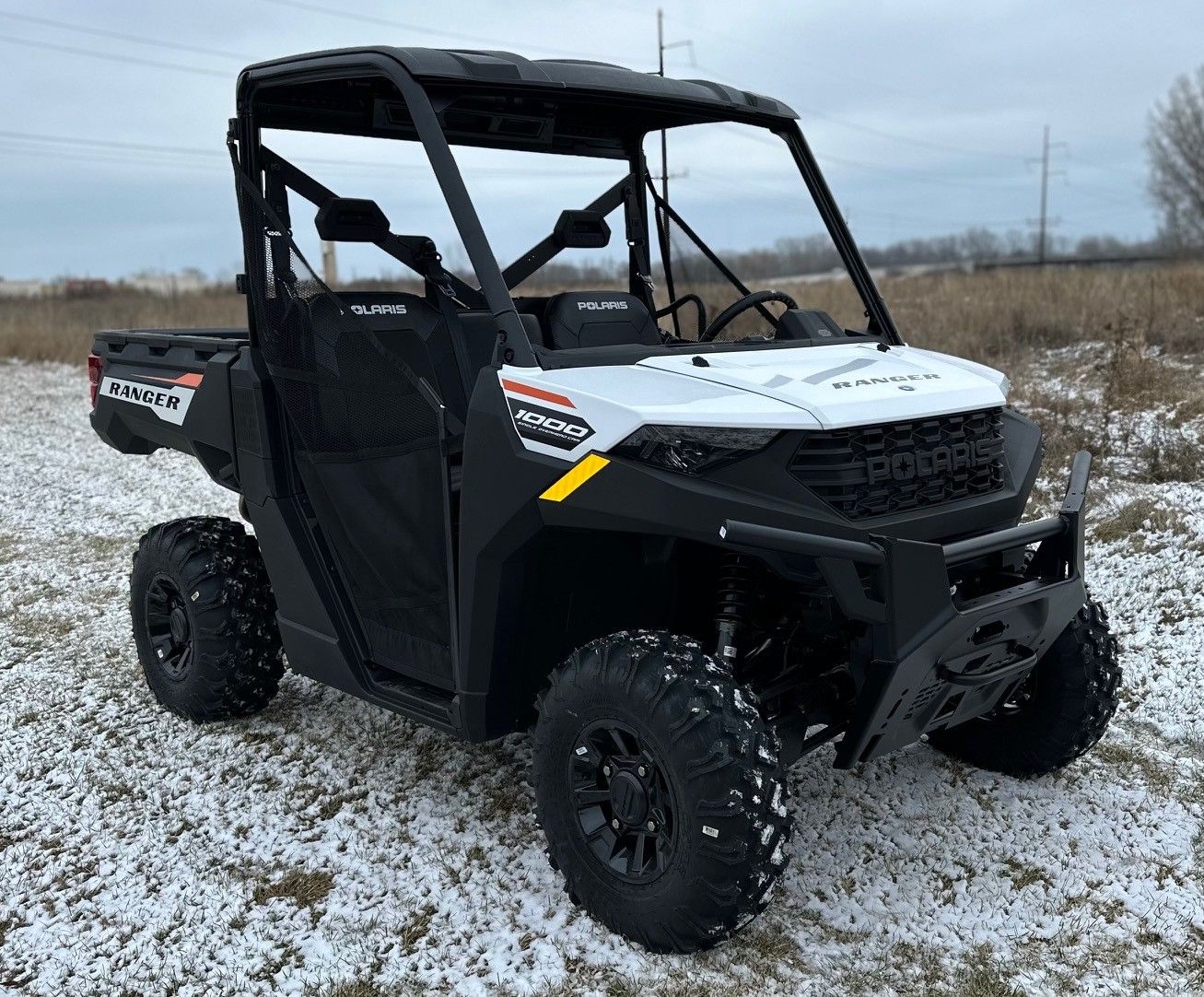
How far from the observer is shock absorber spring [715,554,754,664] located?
2.99 m

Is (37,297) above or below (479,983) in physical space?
above

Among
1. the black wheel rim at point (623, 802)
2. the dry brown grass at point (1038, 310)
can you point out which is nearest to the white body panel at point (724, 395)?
the black wheel rim at point (623, 802)

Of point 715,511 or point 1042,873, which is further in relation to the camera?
point 1042,873

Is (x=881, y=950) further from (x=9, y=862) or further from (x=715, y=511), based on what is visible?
(x=9, y=862)

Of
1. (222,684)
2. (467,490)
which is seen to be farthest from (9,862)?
(467,490)

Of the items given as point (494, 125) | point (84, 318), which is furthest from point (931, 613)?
point (84, 318)

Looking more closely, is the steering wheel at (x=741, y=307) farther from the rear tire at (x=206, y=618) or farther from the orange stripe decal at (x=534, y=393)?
the rear tire at (x=206, y=618)

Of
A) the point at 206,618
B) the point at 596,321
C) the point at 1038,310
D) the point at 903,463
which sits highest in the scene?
the point at 596,321

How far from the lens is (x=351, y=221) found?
347cm

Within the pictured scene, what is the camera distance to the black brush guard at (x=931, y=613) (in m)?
2.63

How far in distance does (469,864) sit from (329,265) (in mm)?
2044

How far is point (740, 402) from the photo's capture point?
276cm

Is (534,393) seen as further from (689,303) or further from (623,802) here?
(689,303)

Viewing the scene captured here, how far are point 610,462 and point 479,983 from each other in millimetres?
1241
